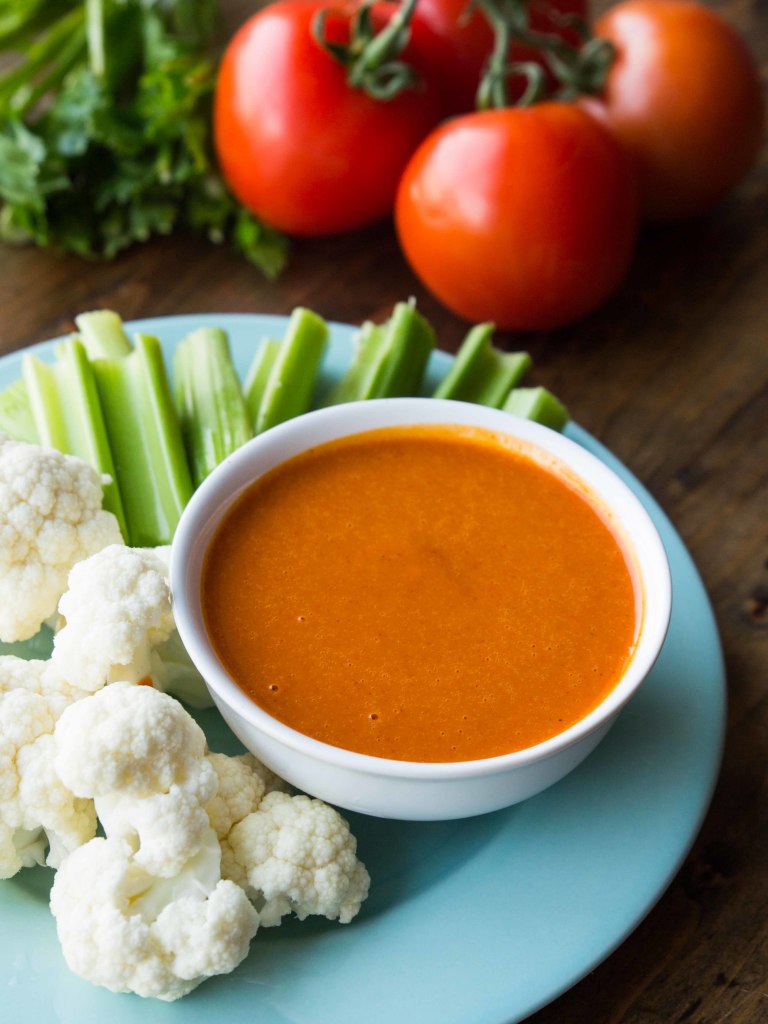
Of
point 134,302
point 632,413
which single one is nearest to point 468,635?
point 632,413

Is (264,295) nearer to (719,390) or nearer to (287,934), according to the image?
(719,390)

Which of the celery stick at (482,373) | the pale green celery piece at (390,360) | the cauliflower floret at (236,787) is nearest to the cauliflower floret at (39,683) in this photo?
the cauliflower floret at (236,787)

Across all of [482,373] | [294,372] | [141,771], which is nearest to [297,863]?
[141,771]

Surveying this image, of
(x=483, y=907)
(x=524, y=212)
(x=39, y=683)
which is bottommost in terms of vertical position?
(x=483, y=907)

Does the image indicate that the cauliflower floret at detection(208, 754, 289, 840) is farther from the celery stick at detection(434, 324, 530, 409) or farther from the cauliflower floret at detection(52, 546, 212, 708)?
the celery stick at detection(434, 324, 530, 409)

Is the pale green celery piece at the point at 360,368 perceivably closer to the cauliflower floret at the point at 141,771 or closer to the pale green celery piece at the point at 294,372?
the pale green celery piece at the point at 294,372

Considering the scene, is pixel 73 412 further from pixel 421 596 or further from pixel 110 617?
pixel 421 596

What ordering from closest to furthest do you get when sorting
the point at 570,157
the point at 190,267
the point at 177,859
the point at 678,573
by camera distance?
1. the point at 177,859
2. the point at 678,573
3. the point at 570,157
4. the point at 190,267
